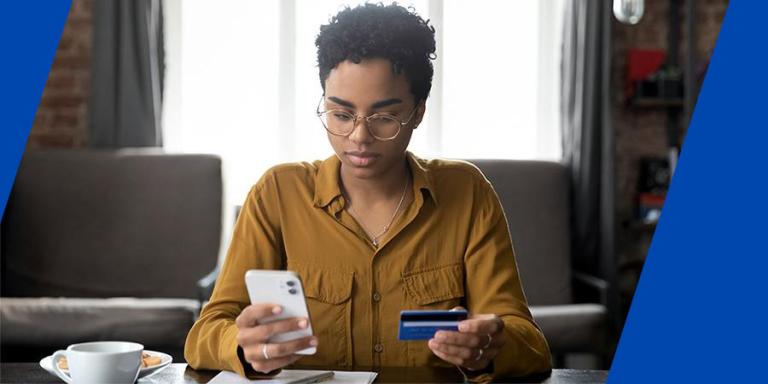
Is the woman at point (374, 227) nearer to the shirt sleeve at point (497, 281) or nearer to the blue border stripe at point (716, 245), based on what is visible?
the shirt sleeve at point (497, 281)

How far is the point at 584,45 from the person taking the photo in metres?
4.06

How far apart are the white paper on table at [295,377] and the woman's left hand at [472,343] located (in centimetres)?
12

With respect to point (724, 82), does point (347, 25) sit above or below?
above

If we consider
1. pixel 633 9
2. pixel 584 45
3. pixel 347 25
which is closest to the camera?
pixel 347 25

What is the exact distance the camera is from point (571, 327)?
11.0 feet

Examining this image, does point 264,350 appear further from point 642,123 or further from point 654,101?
point 642,123

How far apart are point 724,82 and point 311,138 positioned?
3.06 meters

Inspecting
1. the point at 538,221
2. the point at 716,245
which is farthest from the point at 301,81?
the point at 716,245

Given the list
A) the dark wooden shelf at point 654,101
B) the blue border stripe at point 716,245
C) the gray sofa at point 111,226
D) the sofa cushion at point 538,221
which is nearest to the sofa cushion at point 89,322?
the gray sofa at point 111,226

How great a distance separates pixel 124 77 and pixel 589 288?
223cm

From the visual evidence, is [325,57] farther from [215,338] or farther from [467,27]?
[467,27]

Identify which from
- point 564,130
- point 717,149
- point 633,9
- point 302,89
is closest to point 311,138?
point 302,89

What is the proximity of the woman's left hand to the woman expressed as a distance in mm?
114

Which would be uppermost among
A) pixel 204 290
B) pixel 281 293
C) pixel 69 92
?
pixel 69 92
